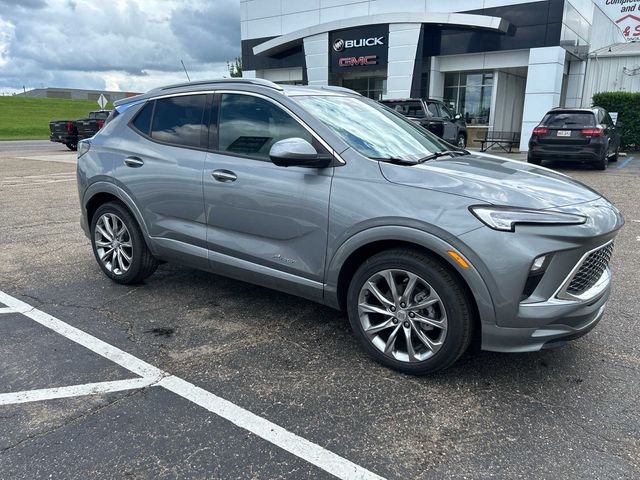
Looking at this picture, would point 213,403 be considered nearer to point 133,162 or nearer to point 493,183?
point 493,183

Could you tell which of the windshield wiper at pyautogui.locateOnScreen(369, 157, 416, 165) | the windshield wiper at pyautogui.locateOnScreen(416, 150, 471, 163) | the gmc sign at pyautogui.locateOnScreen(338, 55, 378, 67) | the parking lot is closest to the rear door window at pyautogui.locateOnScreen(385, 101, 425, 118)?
the gmc sign at pyautogui.locateOnScreen(338, 55, 378, 67)

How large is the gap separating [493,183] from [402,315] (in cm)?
95

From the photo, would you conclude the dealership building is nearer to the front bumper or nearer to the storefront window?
the storefront window

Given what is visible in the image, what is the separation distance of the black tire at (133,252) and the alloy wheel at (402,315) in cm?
227

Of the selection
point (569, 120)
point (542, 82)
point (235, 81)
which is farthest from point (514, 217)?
point (542, 82)

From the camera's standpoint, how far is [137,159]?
4.40m

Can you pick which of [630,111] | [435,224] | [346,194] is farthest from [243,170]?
[630,111]

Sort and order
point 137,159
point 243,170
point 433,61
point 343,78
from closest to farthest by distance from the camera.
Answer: point 243,170 → point 137,159 → point 433,61 → point 343,78

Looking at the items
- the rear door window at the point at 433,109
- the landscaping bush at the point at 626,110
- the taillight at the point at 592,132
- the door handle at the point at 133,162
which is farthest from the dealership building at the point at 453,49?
the door handle at the point at 133,162

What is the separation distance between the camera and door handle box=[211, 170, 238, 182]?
12.3 ft

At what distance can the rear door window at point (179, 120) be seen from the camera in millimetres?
4121

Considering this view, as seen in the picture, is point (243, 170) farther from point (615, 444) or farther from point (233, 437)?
point (615, 444)

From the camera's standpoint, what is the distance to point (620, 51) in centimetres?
2456

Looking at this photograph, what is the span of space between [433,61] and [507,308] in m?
22.5
